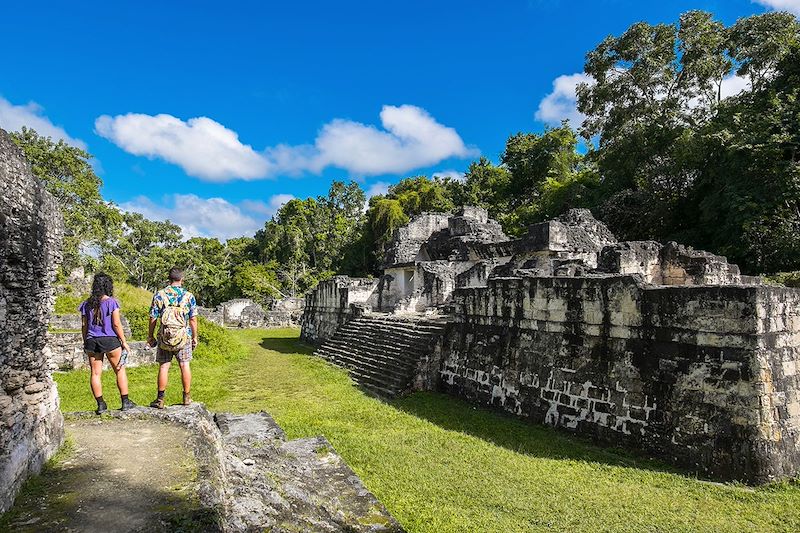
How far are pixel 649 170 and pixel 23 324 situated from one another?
22.3 metres

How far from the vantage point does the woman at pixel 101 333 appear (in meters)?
5.21

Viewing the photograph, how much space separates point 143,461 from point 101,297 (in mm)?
2201

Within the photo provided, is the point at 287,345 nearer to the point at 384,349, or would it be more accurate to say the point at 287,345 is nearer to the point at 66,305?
the point at 66,305

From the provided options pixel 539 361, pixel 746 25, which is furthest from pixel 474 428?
pixel 746 25

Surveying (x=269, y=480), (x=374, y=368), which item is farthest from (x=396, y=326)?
(x=269, y=480)

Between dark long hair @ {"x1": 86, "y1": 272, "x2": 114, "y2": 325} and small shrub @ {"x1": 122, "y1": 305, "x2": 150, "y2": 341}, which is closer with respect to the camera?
dark long hair @ {"x1": 86, "y1": 272, "x2": 114, "y2": 325}

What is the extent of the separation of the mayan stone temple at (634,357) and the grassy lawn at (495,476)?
42cm

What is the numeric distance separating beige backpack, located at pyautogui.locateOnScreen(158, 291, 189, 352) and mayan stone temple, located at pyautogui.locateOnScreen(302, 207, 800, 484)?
5.53 m

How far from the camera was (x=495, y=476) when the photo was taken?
566 cm

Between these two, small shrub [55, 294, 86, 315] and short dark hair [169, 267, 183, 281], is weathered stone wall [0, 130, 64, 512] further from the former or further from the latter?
small shrub [55, 294, 86, 315]

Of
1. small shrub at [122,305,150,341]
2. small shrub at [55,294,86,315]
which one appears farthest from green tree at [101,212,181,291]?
small shrub at [122,305,150,341]

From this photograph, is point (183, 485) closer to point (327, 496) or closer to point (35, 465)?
point (35, 465)

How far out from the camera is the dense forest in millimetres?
14898

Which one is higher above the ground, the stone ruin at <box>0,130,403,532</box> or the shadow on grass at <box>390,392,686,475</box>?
the stone ruin at <box>0,130,403,532</box>
